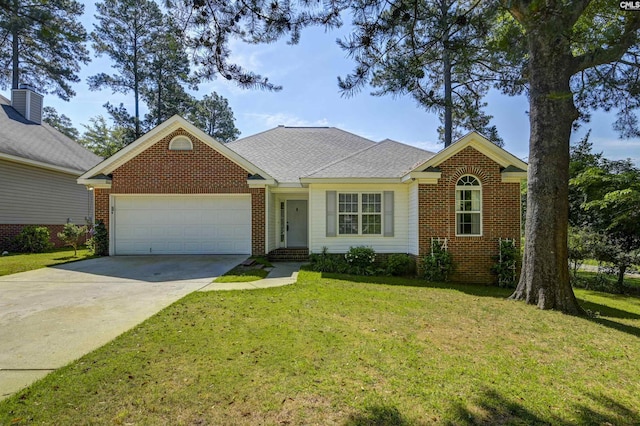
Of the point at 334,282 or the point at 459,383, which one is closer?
the point at 459,383

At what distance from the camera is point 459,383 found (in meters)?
3.48

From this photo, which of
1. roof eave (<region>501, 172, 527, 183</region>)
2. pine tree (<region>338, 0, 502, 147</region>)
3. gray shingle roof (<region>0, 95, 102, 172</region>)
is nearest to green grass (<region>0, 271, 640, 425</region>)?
pine tree (<region>338, 0, 502, 147</region>)

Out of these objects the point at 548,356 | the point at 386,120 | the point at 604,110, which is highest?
the point at 604,110

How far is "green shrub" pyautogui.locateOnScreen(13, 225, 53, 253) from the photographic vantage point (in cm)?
1399

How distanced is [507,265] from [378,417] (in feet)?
29.6

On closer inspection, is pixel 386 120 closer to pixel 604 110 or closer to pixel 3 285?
pixel 604 110

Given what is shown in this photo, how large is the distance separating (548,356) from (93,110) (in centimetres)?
3550

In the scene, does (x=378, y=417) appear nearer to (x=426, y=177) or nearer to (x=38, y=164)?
(x=426, y=177)

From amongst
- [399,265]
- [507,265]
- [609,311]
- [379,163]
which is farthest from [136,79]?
[609,311]

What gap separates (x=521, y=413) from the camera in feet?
9.76

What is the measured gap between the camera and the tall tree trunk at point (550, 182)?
7.09m

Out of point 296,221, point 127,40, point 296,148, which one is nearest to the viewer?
point 296,221

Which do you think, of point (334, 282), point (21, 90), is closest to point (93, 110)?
point (21, 90)

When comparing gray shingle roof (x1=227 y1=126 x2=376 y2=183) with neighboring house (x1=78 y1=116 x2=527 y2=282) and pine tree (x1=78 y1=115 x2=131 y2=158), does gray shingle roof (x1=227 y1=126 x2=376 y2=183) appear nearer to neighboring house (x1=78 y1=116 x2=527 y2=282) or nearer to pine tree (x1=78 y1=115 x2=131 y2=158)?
A: neighboring house (x1=78 y1=116 x2=527 y2=282)
